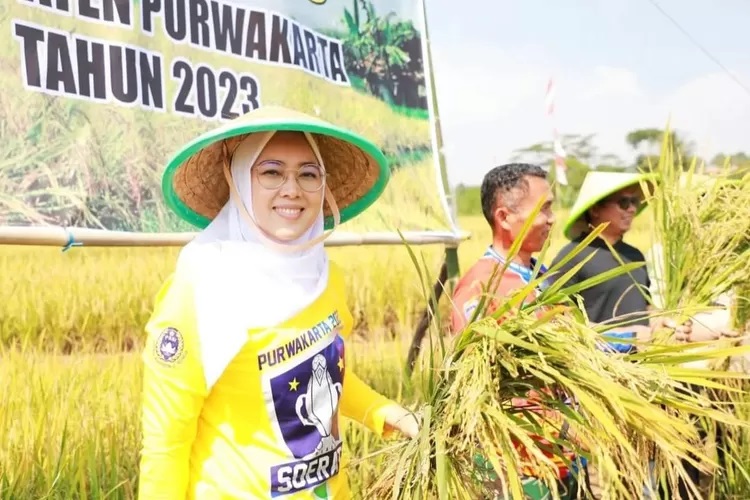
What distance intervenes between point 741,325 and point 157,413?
5.87 feet

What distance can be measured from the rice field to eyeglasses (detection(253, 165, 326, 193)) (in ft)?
2.22

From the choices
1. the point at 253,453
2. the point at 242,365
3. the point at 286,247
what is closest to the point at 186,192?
the point at 286,247

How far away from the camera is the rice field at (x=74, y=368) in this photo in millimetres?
2055

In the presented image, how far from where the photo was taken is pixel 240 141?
148 cm

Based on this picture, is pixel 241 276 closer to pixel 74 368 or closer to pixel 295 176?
pixel 295 176

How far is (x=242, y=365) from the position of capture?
4.33 ft

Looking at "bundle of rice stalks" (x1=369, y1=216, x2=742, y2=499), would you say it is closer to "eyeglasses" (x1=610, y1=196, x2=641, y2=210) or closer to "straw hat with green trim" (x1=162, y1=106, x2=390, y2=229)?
"straw hat with green trim" (x1=162, y1=106, x2=390, y2=229)

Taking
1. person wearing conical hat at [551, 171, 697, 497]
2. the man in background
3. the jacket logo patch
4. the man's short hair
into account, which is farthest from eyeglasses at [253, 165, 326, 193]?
person wearing conical hat at [551, 171, 697, 497]

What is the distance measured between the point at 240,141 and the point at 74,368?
1.10 metres

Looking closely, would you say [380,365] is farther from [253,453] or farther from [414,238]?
[253,453]

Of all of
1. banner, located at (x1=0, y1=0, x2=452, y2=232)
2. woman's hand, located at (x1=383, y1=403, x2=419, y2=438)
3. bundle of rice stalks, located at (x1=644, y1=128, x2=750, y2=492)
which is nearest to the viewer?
woman's hand, located at (x1=383, y1=403, x2=419, y2=438)

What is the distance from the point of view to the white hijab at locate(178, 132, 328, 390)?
127 cm

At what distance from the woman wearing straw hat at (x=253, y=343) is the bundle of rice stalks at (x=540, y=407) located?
18 cm

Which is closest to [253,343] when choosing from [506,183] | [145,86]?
[506,183]
